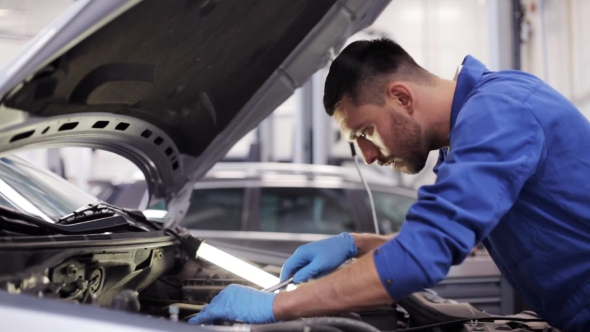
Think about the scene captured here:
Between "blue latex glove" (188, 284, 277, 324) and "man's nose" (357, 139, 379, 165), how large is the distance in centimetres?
61

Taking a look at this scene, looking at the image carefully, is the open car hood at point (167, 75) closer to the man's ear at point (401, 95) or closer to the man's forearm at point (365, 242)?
the man's ear at point (401, 95)

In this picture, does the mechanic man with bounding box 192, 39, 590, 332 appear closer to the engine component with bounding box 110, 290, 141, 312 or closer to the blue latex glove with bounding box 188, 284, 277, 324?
the blue latex glove with bounding box 188, 284, 277, 324

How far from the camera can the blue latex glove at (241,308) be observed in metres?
1.69

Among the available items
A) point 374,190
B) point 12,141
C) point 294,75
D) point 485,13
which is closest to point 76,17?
point 12,141

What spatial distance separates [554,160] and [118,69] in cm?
128

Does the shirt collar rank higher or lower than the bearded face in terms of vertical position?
higher

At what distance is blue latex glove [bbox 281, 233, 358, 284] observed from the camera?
217 cm

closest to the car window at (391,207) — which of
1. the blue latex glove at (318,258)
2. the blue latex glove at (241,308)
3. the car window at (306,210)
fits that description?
the car window at (306,210)

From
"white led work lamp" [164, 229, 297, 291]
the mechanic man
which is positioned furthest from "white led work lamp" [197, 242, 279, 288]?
the mechanic man

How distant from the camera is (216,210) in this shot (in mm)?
6160

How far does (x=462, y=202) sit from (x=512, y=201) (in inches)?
6.3

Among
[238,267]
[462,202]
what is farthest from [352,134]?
[238,267]

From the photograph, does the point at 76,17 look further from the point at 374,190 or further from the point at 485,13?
the point at 485,13

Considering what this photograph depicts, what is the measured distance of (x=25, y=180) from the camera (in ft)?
8.48
